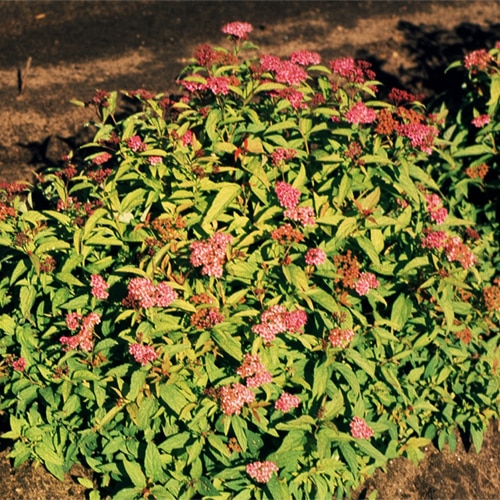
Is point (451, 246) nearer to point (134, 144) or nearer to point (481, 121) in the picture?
point (481, 121)

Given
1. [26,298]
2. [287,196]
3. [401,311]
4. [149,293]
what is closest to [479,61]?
[401,311]

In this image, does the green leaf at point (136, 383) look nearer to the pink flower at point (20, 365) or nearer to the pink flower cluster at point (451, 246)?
the pink flower at point (20, 365)

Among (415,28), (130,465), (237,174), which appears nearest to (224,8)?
(415,28)

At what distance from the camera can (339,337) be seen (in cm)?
308

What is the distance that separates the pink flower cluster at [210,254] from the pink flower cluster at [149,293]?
0.19 m

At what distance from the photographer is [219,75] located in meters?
3.73

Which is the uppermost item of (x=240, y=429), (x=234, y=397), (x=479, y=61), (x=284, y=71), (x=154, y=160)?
(x=284, y=71)

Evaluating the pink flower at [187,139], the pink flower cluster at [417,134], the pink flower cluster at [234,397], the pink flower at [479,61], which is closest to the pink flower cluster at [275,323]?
the pink flower cluster at [234,397]

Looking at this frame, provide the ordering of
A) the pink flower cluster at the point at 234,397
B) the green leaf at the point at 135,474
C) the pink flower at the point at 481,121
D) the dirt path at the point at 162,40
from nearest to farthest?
the pink flower cluster at the point at 234,397
the green leaf at the point at 135,474
the pink flower at the point at 481,121
the dirt path at the point at 162,40

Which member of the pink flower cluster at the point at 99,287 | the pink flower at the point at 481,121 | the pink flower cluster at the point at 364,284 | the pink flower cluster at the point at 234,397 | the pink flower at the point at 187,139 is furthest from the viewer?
the pink flower at the point at 481,121

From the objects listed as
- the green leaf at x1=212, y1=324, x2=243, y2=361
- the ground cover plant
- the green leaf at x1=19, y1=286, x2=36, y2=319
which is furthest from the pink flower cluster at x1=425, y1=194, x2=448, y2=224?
the green leaf at x1=19, y1=286, x2=36, y2=319

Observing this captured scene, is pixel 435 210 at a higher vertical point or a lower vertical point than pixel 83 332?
higher

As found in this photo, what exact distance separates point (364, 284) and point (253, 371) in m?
0.76

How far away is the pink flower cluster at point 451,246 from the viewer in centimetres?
322
